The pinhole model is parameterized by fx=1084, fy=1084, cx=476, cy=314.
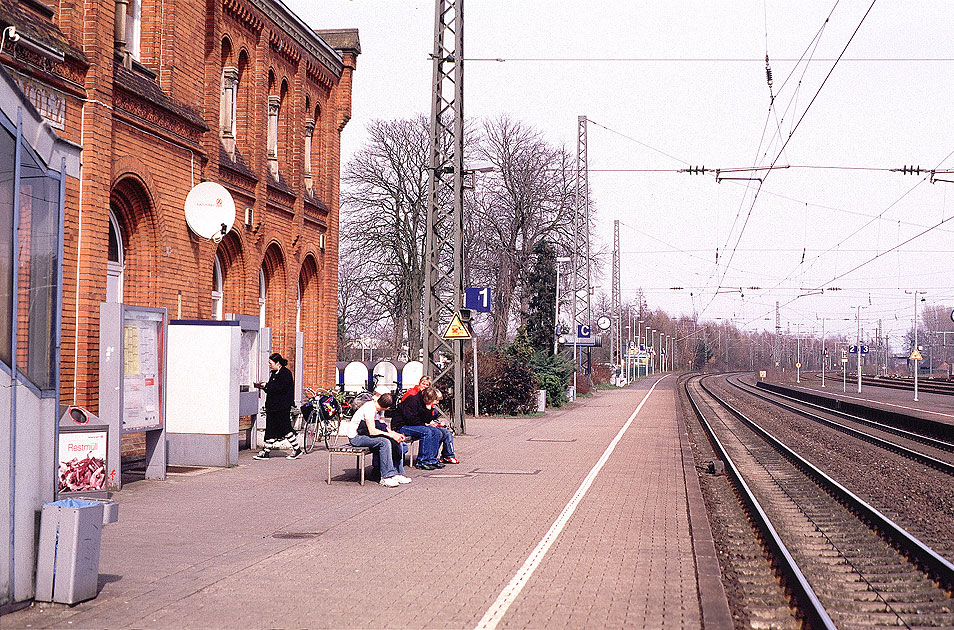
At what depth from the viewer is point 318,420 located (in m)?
19.0

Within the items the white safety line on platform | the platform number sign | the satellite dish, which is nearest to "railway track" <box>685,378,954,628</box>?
the white safety line on platform

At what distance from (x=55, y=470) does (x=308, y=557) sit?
7.75 ft

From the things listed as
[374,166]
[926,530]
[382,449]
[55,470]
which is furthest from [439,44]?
[374,166]

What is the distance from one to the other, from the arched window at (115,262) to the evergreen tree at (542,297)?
3456 centimetres

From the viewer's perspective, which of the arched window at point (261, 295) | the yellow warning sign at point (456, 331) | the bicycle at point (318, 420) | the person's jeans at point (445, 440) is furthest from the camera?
the arched window at point (261, 295)

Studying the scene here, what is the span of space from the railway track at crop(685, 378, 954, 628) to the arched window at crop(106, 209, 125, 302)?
9546mm

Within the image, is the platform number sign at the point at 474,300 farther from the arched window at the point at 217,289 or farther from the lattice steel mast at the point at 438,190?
the arched window at the point at 217,289

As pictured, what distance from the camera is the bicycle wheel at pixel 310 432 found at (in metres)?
18.3

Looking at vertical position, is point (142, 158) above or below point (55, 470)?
above

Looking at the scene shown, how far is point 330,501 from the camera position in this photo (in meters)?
12.4

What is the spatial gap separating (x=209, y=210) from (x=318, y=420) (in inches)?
169

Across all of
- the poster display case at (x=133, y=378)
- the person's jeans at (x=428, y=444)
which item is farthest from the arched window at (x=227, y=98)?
the person's jeans at (x=428, y=444)

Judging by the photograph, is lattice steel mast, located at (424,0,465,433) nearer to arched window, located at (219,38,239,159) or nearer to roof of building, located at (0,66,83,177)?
arched window, located at (219,38,239,159)

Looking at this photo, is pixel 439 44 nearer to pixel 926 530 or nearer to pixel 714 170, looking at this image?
pixel 714 170
